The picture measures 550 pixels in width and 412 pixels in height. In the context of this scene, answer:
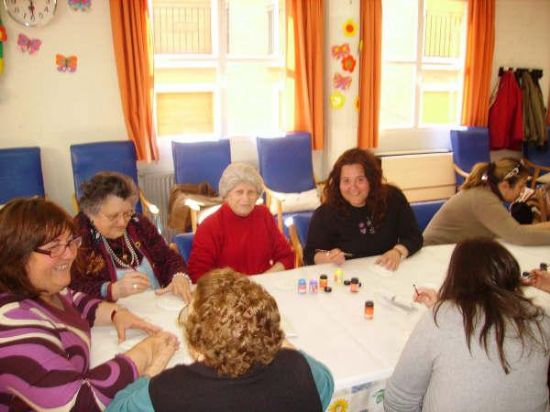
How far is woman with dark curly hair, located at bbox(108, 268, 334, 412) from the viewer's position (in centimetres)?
94

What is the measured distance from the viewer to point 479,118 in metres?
5.57

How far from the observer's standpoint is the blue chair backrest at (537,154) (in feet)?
18.9

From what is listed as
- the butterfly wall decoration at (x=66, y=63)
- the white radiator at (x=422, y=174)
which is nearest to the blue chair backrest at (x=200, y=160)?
the butterfly wall decoration at (x=66, y=63)

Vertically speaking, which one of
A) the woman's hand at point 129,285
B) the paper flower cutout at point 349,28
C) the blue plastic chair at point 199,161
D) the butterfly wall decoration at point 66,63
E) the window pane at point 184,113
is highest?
the paper flower cutout at point 349,28

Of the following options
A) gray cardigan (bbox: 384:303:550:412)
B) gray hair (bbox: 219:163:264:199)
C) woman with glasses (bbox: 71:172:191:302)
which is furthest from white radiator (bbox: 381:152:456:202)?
gray cardigan (bbox: 384:303:550:412)

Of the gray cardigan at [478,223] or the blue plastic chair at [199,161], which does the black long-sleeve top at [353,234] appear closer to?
the gray cardigan at [478,223]

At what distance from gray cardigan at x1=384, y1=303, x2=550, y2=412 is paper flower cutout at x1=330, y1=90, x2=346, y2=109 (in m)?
3.78

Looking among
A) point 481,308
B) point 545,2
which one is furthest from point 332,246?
point 545,2

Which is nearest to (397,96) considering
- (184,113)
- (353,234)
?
(184,113)

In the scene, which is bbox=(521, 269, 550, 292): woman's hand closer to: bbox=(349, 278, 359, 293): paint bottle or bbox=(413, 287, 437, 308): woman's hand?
bbox=(413, 287, 437, 308): woman's hand

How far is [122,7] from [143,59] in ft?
1.36

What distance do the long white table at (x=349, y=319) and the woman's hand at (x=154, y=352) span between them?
45mm

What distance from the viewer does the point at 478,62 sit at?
213 inches

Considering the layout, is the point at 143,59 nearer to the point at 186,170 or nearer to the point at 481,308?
the point at 186,170
